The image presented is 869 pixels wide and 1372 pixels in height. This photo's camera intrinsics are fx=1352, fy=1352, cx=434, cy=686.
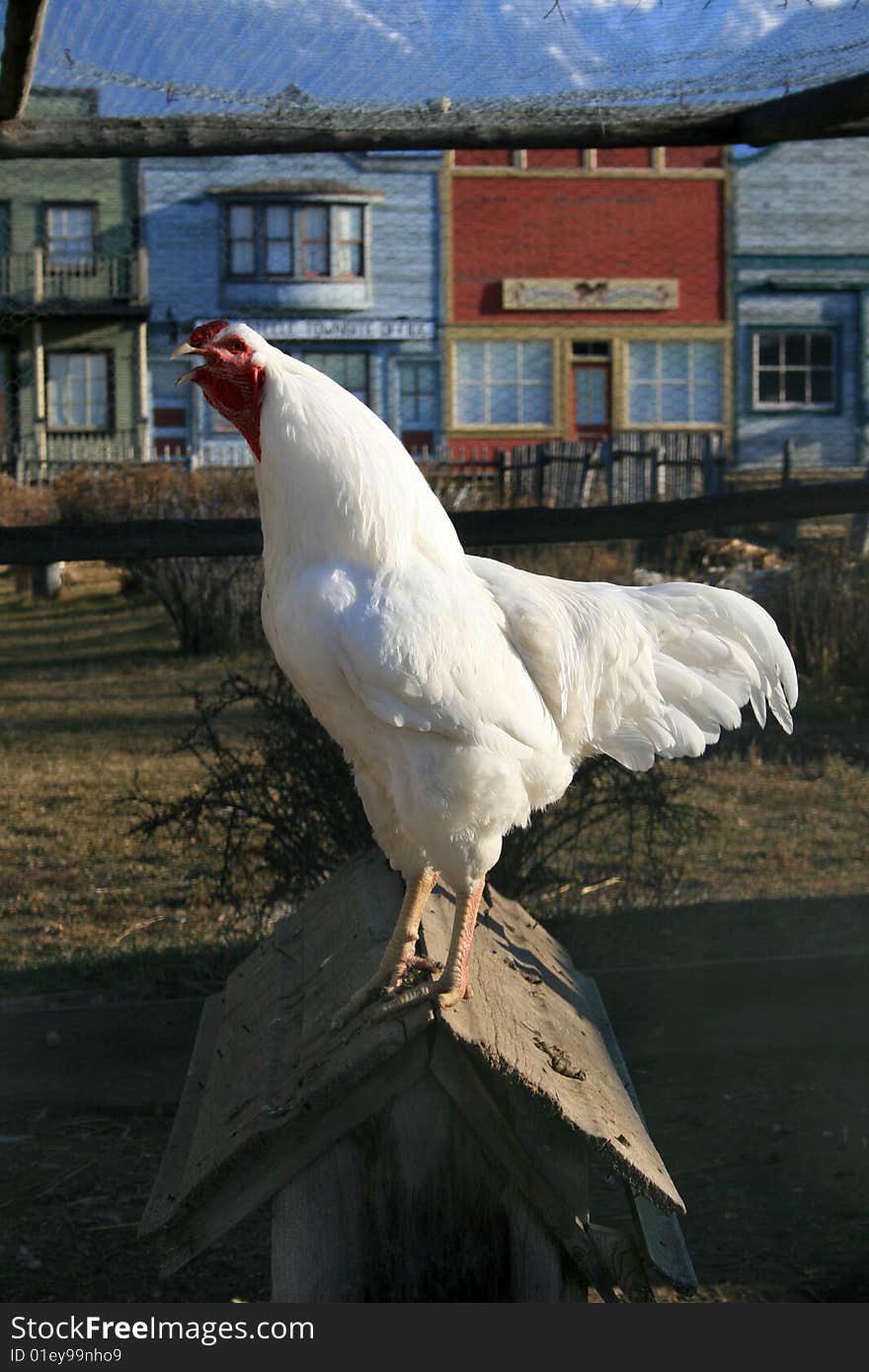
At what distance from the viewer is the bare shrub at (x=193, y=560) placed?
11.4 meters

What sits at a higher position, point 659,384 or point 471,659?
point 659,384

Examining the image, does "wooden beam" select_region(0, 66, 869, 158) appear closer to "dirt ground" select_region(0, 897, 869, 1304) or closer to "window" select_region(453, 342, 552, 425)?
"dirt ground" select_region(0, 897, 869, 1304)

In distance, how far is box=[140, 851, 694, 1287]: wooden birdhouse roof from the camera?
269cm

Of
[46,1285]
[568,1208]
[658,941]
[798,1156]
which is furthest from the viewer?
[658,941]


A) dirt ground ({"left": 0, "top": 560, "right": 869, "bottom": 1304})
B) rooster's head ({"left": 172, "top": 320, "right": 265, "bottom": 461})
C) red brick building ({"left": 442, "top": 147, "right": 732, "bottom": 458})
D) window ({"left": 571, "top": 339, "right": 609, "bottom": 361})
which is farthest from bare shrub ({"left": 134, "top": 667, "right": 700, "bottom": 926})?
window ({"left": 571, "top": 339, "right": 609, "bottom": 361})

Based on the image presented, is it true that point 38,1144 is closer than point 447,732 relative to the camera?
No

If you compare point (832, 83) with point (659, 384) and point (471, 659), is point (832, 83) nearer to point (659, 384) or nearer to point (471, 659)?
point (471, 659)

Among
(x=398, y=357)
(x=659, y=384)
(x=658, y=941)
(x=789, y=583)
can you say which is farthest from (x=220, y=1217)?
(x=659, y=384)

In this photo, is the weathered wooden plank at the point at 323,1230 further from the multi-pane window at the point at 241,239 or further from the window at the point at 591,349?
the window at the point at 591,349

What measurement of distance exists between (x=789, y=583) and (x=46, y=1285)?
7.95 m

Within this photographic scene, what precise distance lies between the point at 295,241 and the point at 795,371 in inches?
226

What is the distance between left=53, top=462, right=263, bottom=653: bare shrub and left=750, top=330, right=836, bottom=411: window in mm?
6000

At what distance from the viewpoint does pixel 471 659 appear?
2916 mm

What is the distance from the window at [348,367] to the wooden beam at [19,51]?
26.6 feet
